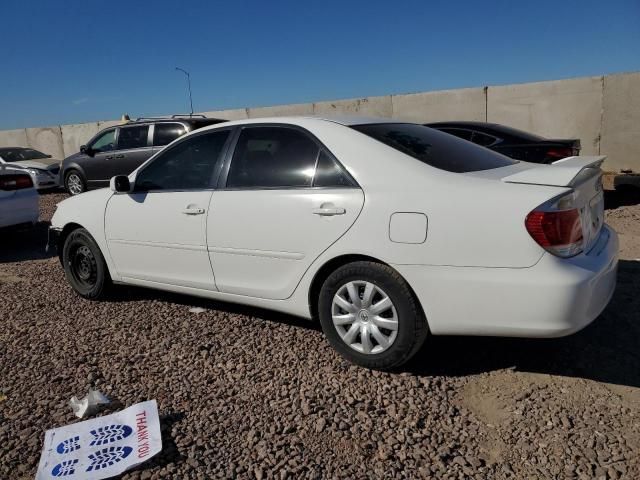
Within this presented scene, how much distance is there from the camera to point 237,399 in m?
2.90

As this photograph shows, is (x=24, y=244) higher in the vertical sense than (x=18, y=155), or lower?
lower

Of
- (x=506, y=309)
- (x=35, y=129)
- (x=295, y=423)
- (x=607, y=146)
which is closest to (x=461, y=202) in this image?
(x=506, y=309)

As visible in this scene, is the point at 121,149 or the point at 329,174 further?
the point at 121,149

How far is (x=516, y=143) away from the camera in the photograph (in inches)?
291

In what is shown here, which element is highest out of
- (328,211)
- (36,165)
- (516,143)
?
(36,165)

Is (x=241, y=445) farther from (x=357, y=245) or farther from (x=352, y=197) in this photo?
(x=352, y=197)

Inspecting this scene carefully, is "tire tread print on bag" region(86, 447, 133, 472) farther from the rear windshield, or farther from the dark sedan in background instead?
the dark sedan in background

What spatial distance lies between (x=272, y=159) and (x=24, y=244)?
19.7 ft

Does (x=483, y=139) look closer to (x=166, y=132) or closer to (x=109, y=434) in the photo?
(x=166, y=132)

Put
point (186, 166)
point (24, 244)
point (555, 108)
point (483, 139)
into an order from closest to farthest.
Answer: point (186, 166), point (483, 139), point (24, 244), point (555, 108)

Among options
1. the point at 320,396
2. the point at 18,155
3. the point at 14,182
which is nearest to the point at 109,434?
the point at 320,396

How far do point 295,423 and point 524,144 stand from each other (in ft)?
20.0

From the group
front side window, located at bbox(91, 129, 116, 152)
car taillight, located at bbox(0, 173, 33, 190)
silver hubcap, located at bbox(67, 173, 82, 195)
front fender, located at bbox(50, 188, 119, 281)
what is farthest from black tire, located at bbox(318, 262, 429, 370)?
silver hubcap, located at bbox(67, 173, 82, 195)

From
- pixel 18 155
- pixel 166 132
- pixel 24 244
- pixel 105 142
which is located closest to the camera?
pixel 24 244
